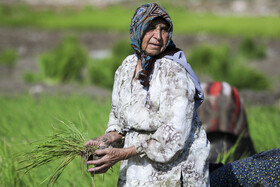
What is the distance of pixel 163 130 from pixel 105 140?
0.90ft

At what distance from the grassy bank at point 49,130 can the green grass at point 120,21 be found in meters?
11.1

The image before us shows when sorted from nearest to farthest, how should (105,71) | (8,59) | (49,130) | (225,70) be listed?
(49,130) → (225,70) → (105,71) → (8,59)

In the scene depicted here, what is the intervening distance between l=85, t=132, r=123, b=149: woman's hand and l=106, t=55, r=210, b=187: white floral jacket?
7 cm

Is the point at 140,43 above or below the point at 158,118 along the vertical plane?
above

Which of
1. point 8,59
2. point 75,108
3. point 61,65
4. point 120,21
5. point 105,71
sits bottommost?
point 75,108

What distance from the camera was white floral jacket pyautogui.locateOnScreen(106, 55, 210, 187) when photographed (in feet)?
5.22

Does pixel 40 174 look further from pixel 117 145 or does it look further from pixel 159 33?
pixel 159 33

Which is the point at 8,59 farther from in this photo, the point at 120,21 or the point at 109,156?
the point at 120,21

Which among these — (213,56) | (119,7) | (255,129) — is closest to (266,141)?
(255,129)

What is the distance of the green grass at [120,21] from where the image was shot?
1658 cm

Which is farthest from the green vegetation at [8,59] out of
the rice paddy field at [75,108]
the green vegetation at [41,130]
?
the green vegetation at [41,130]

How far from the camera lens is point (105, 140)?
178 cm

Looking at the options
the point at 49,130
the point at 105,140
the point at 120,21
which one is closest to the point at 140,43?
the point at 105,140

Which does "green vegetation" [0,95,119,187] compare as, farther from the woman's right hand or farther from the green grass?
the green grass
